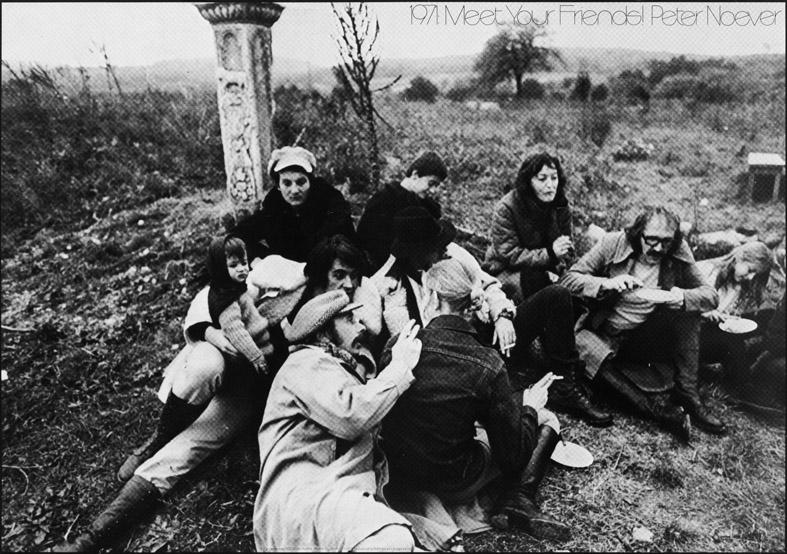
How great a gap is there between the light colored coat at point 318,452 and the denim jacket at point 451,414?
0.56ft

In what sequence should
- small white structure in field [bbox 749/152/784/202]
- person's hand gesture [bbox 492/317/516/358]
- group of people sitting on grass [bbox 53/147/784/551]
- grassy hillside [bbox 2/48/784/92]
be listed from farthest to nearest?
1. grassy hillside [bbox 2/48/784/92]
2. small white structure in field [bbox 749/152/784/202]
3. person's hand gesture [bbox 492/317/516/358]
4. group of people sitting on grass [bbox 53/147/784/551]

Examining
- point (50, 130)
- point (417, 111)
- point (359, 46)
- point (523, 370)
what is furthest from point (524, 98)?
point (523, 370)

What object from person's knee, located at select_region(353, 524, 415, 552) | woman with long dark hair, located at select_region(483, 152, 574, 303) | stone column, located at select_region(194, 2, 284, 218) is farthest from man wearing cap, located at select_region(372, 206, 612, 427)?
stone column, located at select_region(194, 2, 284, 218)

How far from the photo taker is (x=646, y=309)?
3.71 metres

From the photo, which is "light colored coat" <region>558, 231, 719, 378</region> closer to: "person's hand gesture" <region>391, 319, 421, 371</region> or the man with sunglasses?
the man with sunglasses

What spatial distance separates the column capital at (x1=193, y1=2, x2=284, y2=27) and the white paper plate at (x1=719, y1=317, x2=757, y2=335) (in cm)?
412

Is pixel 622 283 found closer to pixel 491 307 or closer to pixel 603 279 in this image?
pixel 603 279

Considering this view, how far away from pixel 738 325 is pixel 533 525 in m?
2.25

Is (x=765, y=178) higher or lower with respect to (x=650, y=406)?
higher

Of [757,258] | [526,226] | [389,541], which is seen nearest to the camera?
[389,541]

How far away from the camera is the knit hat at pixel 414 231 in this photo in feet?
11.8

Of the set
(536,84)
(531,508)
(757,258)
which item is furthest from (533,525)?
(536,84)

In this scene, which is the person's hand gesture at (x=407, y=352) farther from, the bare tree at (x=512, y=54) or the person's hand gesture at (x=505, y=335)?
the bare tree at (x=512, y=54)

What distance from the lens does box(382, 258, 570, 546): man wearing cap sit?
2.62 m
